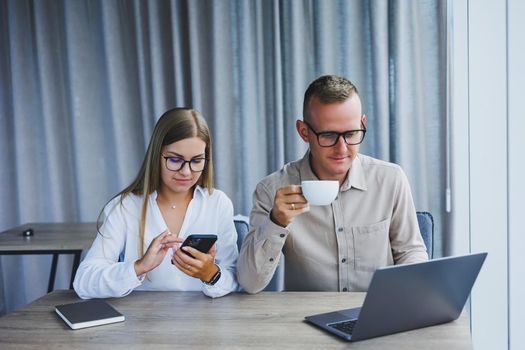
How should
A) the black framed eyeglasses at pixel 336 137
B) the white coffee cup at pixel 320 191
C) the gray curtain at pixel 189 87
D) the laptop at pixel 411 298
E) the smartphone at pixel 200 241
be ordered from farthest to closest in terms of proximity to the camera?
the gray curtain at pixel 189 87
the black framed eyeglasses at pixel 336 137
the smartphone at pixel 200 241
the white coffee cup at pixel 320 191
the laptop at pixel 411 298

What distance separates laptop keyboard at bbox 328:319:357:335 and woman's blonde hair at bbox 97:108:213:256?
2.83ft

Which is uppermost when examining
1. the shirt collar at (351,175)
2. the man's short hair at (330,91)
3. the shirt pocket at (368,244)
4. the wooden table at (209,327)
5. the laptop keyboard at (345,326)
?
the man's short hair at (330,91)

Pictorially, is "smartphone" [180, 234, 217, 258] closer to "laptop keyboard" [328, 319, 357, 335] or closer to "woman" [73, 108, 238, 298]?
"woman" [73, 108, 238, 298]

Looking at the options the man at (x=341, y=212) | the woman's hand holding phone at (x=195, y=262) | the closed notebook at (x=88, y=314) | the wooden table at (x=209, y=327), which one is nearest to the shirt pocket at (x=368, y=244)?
the man at (x=341, y=212)

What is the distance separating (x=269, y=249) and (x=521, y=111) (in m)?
1.28

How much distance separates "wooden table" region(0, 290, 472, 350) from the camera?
1296 mm

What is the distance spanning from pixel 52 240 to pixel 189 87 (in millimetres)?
1221

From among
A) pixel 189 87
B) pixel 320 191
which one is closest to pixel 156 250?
pixel 320 191

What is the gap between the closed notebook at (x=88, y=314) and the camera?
1.45m

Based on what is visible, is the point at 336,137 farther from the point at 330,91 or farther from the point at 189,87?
the point at 189,87

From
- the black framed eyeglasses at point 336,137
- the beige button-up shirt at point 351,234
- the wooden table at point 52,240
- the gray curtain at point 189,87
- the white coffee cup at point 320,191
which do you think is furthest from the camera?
the gray curtain at point 189,87

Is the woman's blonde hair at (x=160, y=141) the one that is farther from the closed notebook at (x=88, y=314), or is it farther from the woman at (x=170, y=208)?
the closed notebook at (x=88, y=314)

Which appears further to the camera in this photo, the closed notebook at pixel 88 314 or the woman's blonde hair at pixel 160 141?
the woman's blonde hair at pixel 160 141

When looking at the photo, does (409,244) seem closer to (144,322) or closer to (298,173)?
(298,173)
